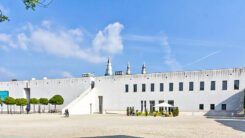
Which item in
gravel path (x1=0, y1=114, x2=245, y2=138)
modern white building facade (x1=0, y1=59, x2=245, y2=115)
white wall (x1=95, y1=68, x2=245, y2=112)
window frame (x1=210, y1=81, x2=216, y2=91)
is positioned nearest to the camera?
gravel path (x1=0, y1=114, x2=245, y2=138)

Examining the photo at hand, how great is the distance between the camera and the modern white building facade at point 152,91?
34156 mm

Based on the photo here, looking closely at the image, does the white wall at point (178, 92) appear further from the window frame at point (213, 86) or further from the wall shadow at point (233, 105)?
the window frame at point (213, 86)

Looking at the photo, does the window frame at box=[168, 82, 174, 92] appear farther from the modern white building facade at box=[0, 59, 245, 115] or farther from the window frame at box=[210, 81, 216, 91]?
the window frame at box=[210, 81, 216, 91]

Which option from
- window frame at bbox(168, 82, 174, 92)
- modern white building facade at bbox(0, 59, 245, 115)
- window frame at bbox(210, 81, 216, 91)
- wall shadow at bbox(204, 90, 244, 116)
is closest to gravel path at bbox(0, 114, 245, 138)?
wall shadow at bbox(204, 90, 244, 116)

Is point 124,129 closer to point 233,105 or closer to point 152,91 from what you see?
point 233,105

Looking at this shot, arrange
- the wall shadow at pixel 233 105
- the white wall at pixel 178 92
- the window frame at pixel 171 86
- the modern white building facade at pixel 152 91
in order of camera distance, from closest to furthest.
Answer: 1. the wall shadow at pixel 233 105
2. the white wall at pixel 178 92
3. the modern white building facade at pixel 152 91
4. the window frame at pixel 171 86

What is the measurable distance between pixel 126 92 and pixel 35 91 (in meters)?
22.2

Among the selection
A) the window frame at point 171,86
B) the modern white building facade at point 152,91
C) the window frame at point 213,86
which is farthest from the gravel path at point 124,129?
the window frame at point 171,86

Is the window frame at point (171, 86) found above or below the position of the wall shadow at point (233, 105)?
above

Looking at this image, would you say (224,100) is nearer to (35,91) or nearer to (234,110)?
(234,110)

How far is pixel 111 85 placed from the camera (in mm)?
43875

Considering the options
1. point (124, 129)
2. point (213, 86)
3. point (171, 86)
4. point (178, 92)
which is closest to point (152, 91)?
point (171, 86)

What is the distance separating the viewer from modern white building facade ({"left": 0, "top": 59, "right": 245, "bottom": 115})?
112ft

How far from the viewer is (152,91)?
40.0 meters
